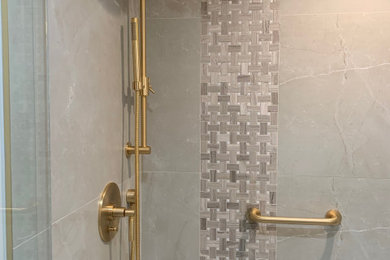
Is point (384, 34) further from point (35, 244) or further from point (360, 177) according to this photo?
→ point (35, 244)

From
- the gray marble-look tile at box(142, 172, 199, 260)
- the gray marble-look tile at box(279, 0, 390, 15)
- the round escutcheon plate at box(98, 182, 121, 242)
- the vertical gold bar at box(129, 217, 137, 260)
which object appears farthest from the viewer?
the gray marble-look tile at box(142, 172, 199, 260)

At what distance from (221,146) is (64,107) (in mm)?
721

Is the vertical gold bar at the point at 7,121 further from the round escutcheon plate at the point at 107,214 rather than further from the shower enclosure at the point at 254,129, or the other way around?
the shower enclosure at the point at 254,129

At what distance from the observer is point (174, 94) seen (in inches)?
55.7

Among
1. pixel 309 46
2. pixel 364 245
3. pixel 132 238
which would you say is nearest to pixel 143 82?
pixel 132 238

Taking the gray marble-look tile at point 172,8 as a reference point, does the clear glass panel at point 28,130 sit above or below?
below

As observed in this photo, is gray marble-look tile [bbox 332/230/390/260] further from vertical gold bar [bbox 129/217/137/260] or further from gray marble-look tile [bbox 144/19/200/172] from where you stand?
vertical gold bar [bbox 129/217/137/260]

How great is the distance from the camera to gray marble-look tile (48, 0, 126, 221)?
77 centimetres

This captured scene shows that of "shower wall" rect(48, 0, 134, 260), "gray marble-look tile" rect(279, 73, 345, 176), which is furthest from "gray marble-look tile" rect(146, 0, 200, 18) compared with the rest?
"gray marble-look tile" rect(279, 73, 345, 176)

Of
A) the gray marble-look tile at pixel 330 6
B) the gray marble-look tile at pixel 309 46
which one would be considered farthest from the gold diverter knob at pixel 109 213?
the gray marble-look tile at pixel 330 6

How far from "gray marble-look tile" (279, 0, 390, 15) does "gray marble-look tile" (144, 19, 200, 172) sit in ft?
1.12

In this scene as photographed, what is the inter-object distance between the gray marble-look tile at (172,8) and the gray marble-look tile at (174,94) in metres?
0.02

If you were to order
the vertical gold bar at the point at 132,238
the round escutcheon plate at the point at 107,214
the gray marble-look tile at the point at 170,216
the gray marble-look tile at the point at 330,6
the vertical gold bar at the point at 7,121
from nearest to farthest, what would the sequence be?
the vertical gold bar at the point at 7,121 < the round escutcheon plate at the point at 107,214 < the vertical gold bar at the point at 132,238 < the gray marble-look tile at the point at 330,6 < the gray marble-look tile at the point at 170,216

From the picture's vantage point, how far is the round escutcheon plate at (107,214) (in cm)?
103
